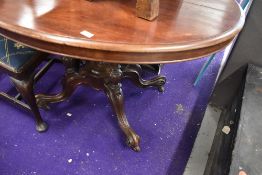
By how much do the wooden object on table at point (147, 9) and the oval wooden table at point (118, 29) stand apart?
0.02 meters

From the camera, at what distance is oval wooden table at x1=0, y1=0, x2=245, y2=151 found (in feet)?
2.30

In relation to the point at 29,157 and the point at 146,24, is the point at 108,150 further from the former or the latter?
the point at 146,24

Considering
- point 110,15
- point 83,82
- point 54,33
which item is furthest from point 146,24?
point 83,82

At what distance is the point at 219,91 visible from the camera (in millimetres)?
1640

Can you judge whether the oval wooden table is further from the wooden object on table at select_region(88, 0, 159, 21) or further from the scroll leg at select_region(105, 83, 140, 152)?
the scroll leg at select_region(105, 83, 140, 152)

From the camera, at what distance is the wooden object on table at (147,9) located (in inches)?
30.3

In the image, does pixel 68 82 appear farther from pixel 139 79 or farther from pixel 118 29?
pixel 118 29

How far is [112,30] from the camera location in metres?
0.74

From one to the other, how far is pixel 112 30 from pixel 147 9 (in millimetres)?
143

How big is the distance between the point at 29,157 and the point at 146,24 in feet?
3.30

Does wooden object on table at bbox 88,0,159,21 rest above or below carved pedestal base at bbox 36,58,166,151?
above

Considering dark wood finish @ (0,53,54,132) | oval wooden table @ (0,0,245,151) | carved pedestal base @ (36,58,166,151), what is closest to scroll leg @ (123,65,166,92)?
carved pedestal base @ (36,58,166,151)

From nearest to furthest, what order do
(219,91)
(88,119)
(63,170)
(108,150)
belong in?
(63,170) → (108,150) → (88,119) → (219,91)

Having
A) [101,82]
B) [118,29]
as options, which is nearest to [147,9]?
[118,29]
